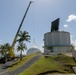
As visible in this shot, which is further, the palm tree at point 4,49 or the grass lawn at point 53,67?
the palm tree at point 4,49

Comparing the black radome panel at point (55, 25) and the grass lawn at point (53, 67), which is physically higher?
the black radome panel at point (55, 25)

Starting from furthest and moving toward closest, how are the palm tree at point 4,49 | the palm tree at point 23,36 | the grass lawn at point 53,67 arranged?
the palm tree at point 4,49
the palm tree at point 23,36
the grass lawn at point 53,67

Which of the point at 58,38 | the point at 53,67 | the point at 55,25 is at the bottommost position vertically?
the point at 53,67

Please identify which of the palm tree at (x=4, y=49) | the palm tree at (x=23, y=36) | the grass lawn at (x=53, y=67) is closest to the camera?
the grass lawn at (x=53, y=67)

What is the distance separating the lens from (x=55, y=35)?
294 ft

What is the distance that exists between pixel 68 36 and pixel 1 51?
41.5 m

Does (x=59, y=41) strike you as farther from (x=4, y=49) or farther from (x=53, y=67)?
(x=53, y=67)

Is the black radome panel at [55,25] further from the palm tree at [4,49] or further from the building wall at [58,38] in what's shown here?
the palm tree at [4,49]

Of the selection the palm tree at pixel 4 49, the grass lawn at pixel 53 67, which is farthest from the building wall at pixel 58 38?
the grass lawn at pixel 53 67

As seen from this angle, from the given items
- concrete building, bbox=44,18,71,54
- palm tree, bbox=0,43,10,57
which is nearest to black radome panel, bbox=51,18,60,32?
concrete building, bbox=44,18,71,54

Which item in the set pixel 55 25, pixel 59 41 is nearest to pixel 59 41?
pixel 59 41

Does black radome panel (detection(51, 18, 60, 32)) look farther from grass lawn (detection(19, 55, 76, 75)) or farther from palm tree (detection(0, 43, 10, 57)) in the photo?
grass lawn (detection(19, 55, 76, 75))

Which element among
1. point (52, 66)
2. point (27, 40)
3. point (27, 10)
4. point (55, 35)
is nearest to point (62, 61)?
point (52, 66)

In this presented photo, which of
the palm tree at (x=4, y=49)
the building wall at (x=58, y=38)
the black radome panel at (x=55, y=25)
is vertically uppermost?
the black radome panel at (x=55, y=25)
